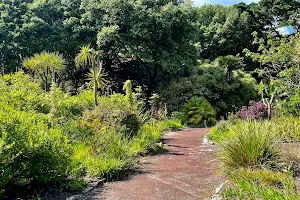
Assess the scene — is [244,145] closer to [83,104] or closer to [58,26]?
[83,104]

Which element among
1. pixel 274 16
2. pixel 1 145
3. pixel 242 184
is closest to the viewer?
pixel 1 145

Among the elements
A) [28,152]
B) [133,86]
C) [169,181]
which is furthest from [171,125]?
[28,152]

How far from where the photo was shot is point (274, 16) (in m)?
28.6

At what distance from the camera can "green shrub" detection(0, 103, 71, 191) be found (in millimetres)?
4098

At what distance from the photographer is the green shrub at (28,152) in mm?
4098

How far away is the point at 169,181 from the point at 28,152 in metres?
2.53

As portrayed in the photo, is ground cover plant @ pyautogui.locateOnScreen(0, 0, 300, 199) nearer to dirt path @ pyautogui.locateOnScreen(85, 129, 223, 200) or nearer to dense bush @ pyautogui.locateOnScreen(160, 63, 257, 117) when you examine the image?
dense bush @ pyautogui.locateOnScreen(160, 63, 257, 117)

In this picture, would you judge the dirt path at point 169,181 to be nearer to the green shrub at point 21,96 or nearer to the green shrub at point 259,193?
the green shrub at point 259,193

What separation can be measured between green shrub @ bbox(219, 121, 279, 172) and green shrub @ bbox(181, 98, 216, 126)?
1148cm

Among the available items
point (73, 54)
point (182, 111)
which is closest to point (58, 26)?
point (73, 54)

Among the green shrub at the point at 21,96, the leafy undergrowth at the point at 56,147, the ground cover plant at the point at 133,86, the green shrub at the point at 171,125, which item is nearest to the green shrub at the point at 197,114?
the ground cover plant at the point at 133,86

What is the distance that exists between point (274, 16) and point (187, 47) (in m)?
12.2

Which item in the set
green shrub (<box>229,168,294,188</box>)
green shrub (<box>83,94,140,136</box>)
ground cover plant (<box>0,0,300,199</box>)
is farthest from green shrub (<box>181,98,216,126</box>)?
green shrub (<box>229,168,294,188</box>)

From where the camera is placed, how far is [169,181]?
5.57 metres
